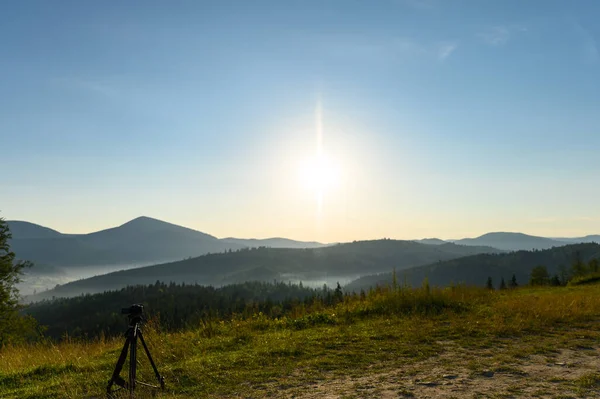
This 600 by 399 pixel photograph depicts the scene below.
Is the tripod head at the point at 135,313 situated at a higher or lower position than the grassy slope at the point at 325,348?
higher

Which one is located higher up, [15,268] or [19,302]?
[15,268]

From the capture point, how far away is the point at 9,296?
34.6 m

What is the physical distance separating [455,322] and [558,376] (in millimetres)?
5923

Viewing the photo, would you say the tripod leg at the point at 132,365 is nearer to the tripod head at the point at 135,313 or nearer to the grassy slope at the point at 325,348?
the tripod head at the point at 135,313

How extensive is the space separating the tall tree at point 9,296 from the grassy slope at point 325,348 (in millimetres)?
24779

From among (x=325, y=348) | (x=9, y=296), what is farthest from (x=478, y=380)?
(x=9, y=296)

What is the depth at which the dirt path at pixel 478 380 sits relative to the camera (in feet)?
23.1

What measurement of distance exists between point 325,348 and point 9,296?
35622 millimetres

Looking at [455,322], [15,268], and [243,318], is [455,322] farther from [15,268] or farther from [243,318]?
[15,268]

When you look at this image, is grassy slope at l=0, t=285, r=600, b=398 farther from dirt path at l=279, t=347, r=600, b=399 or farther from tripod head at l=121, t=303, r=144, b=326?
tripod head at l=121, t=303, r=144, b=326

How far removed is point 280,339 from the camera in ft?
40.7

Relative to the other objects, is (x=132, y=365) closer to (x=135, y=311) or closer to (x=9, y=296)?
(x=135, y=311)

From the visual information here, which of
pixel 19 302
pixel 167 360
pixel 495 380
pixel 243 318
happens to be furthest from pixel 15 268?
pixel 495 380

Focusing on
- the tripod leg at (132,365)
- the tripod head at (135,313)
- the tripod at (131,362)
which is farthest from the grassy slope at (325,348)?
the tripod head at (135,313)
